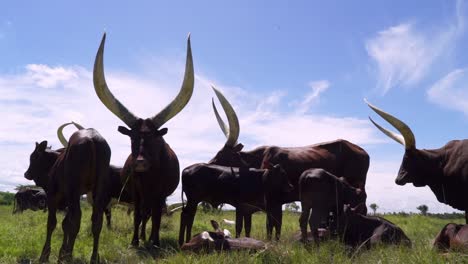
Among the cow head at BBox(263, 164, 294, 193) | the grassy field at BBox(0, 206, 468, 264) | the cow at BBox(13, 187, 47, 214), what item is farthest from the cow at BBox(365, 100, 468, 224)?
the cow at BBox(13, 187, 47, 214)

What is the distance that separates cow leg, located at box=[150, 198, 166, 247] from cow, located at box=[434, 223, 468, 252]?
13.2ft

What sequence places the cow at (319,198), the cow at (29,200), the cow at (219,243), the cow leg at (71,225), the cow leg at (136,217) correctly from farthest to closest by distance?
the cow at (29,200) < the cow leg at (136,217) < the cow at (319,198) < the cow at (219,243) < the cow leg at (71,225)

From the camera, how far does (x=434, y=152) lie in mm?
8398

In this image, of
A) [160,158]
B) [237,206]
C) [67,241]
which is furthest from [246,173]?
[67,241]

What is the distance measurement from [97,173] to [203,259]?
68.7 inches

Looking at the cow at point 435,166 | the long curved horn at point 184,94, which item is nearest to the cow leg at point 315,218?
the cow at point 435,166

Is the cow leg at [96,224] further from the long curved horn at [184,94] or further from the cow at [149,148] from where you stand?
the long curved horn at [184,94]

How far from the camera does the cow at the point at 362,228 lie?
649cm

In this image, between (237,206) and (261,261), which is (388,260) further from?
(237,206)

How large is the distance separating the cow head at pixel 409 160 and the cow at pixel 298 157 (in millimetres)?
1316

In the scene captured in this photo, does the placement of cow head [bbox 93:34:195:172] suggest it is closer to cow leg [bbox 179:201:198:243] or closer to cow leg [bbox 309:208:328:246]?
cow leg [bbox 179:201:198:243]

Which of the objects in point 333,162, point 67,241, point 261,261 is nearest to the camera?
point 261,261

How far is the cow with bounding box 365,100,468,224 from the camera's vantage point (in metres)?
7.92

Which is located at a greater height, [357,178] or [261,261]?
[357,178]
